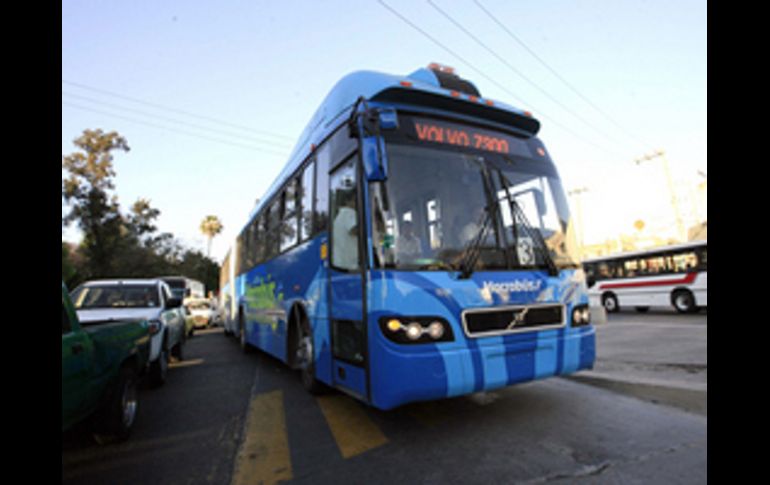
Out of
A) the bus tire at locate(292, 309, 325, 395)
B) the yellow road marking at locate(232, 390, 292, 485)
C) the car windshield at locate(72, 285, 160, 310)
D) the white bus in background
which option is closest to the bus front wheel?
the bus tire at locate(292, 309, 325, 395)

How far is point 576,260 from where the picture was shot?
15.3 feet

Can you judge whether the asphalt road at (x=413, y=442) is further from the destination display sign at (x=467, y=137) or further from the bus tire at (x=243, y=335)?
the bus tire at (x=243, y=335)

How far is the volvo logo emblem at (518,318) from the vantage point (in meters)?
3.88

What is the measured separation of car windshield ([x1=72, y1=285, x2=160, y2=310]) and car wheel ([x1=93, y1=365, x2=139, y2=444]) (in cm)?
367

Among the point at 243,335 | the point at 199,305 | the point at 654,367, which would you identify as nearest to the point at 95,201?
the point at 199,305

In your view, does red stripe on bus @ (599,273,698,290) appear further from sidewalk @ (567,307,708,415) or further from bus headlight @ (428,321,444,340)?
bus headlight @ (428,321,444,340)

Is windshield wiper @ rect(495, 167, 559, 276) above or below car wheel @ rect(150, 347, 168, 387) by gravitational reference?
above

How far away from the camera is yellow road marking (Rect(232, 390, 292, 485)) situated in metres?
3.25

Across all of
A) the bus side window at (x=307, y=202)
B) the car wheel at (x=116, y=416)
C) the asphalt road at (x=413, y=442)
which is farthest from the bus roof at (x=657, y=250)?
the car wheel at (x=116, y=416)

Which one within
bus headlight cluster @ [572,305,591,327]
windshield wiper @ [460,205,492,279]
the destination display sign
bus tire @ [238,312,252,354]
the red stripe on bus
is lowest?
bus tire @ [238,312,252,354]
